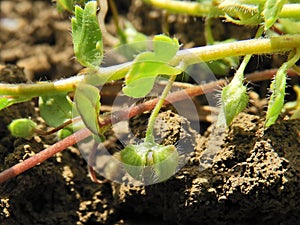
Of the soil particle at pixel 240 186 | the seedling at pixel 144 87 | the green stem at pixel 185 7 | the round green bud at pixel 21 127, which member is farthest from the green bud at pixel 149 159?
the green stem at pixel 185 7

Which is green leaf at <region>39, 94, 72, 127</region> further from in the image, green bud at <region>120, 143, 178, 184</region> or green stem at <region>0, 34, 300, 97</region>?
green bud at <region>120, 143, 178, 184</region>

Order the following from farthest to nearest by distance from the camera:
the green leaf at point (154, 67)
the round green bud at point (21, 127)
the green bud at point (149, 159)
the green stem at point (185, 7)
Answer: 1. the green stem at point (185, 7)
2. the round green bud at point (21, 127)
3. the green bud at point (149, 159)
4. the green leaf at point (154, 67)

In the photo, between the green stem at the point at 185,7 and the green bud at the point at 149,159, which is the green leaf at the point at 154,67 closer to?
the green bud at the point at 149,159

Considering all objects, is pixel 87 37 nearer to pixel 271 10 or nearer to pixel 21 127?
pixel 21 127

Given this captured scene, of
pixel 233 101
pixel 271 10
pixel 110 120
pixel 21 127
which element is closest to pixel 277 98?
pixel 233 101

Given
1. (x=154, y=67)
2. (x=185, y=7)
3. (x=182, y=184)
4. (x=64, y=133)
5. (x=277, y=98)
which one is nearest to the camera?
(x=154, y=67)

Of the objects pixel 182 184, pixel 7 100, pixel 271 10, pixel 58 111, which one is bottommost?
pixel 182 184

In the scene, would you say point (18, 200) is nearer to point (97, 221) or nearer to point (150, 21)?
point (97, 221)
